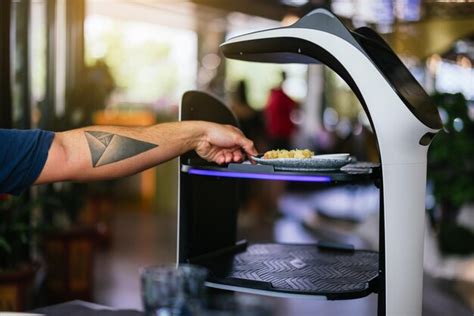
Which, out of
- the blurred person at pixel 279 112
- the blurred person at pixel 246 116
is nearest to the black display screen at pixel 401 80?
the blurred person at pixel 279 112

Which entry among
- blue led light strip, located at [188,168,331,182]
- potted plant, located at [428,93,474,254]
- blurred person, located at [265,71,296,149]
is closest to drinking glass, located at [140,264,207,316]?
blue led light strip, located at [188,168,331,182]

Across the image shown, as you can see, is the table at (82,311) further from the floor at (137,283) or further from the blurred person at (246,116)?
the blurred person at (246,116)

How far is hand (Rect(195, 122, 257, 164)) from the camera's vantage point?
1609mm

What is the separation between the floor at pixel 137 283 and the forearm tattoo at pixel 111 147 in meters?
1.07

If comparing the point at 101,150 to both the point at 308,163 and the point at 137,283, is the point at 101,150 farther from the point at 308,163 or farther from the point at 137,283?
the point at 137,283

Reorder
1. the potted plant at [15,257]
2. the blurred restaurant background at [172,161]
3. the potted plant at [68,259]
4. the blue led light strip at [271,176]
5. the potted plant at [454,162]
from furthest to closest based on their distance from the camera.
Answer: the potted plant at [454,162] < the potted plant at [68,259] < the blurred restaurant background at [172,161] < the potted plant at [15,257] < the blue led light strip at [271,176]

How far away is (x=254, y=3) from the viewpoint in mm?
9203

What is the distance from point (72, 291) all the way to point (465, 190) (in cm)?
274

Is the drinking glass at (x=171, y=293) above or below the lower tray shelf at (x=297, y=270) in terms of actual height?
above

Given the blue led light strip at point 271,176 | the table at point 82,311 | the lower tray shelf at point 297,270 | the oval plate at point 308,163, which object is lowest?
the table at point 82,311

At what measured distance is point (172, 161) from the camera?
729 cm

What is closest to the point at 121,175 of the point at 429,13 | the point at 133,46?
the point at 429,13

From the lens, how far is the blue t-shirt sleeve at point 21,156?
4.54 feet

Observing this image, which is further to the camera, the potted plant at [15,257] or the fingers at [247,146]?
the potted plant at [15,257]
